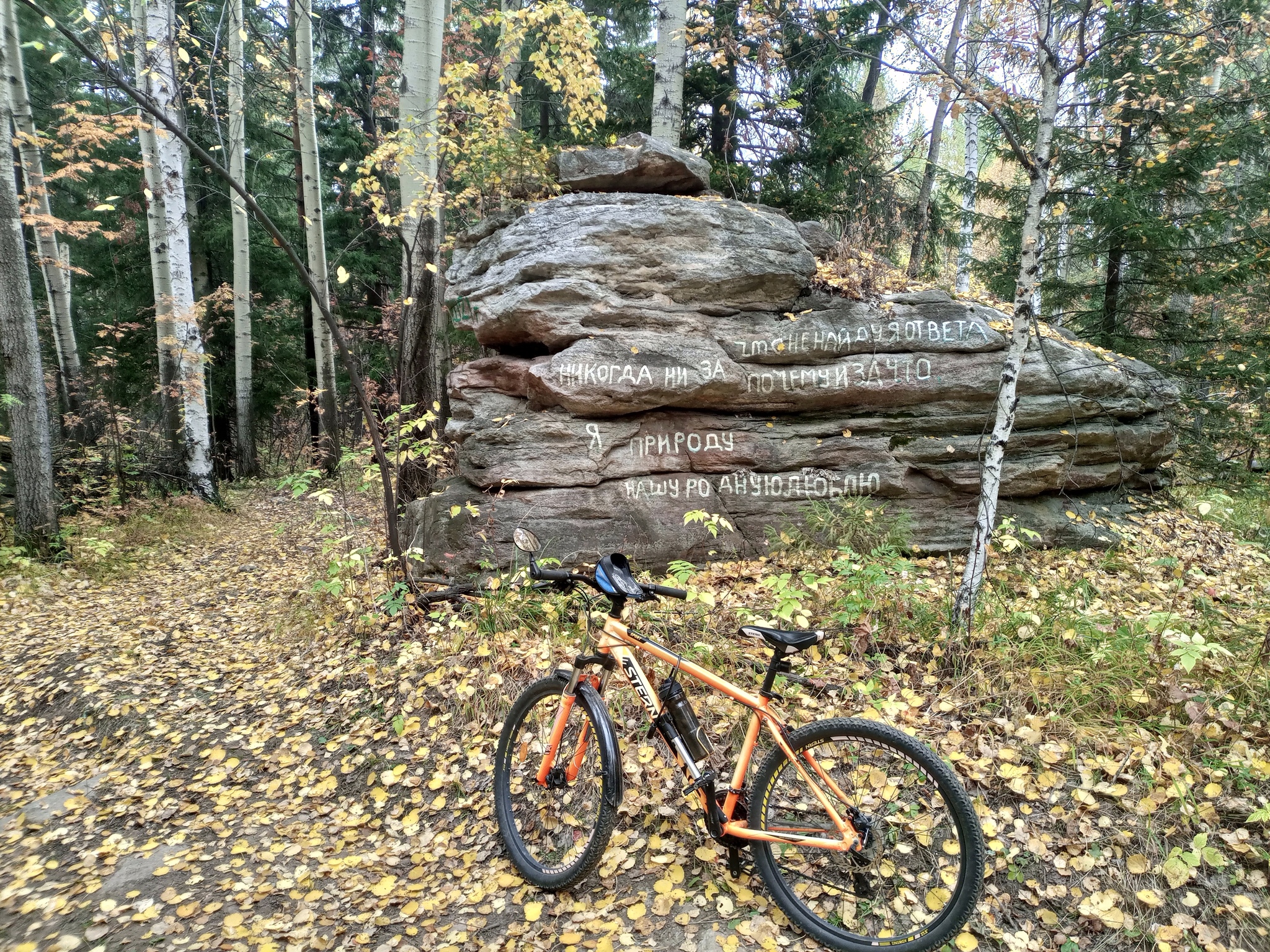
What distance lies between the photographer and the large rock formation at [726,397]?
622cm

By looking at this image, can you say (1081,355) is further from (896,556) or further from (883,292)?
(896,556)

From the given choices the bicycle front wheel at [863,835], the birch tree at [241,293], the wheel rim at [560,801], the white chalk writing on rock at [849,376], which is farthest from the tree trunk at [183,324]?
the bicycle front wheel at [863,835]

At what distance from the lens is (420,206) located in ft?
22.3

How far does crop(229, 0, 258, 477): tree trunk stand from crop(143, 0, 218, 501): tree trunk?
4.05 feet

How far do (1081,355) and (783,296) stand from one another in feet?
10.5

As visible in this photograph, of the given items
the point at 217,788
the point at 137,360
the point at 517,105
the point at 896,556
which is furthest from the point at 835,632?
the point at 137,360

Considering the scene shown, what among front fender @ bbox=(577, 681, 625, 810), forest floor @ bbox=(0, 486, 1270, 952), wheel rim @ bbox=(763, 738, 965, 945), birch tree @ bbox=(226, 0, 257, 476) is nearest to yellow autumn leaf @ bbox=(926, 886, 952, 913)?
wheel rim @ bbox=(763, 738, 965, 945)

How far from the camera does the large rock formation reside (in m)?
6.22

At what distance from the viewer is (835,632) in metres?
4.54

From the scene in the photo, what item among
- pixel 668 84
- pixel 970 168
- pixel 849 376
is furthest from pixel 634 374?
pixel 970 168

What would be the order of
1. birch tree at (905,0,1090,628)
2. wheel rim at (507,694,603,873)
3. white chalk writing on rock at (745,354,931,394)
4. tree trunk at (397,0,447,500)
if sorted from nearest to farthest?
1. wheel rim at (507,694,603,873)
2. birch tree at (905,0,1090,628)
3. white chalk writing on rock at (745,354,931,394)
4. tree trunk at (397,0,447,500)

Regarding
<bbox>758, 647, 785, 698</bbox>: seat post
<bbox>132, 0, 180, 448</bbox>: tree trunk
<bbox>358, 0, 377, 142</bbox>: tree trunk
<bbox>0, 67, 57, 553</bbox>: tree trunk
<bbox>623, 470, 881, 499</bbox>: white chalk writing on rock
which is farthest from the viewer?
<bbox>358, 0, 377, 142</bbox>: tree trunk

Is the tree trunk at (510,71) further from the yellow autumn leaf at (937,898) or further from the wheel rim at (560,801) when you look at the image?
the yellow autumn leaf at (937,898)

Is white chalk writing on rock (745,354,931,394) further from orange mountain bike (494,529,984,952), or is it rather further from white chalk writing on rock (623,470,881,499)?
orange mountain bike (494,529,984,952)
